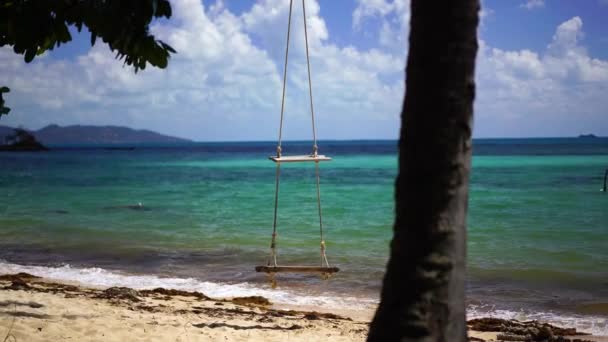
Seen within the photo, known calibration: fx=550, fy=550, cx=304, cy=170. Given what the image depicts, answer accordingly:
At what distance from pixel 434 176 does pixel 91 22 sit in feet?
8.37

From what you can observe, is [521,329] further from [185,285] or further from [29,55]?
[29,55]

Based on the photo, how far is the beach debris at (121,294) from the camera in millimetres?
6109

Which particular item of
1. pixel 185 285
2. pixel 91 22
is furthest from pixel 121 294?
pixel 91 22

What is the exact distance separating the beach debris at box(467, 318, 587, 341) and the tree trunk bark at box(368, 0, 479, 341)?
3.84m

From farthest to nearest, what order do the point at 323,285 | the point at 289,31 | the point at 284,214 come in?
the point at 284,214 → the point at 323,285 → the point at 289,31

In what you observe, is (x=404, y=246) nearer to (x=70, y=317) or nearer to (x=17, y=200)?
(x=70, y=317)

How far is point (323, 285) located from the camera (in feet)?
24.5

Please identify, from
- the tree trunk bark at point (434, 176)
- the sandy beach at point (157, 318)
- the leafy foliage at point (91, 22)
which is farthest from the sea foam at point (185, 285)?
the tree trunk bark at point (434, 176)

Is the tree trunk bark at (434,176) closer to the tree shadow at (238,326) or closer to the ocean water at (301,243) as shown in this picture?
the tree shadow at (238,326)

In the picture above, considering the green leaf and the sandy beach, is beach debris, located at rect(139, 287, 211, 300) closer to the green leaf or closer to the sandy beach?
the sandy beach

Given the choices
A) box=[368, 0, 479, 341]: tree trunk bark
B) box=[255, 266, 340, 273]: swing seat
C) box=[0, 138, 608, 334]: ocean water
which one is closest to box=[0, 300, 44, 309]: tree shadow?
box=[0, 138, 608, 334]: ocean water

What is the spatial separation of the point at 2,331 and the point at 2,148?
3299 inches

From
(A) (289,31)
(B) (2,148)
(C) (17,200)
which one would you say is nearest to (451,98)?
(A) (289,31)

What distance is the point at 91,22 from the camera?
3.30m
